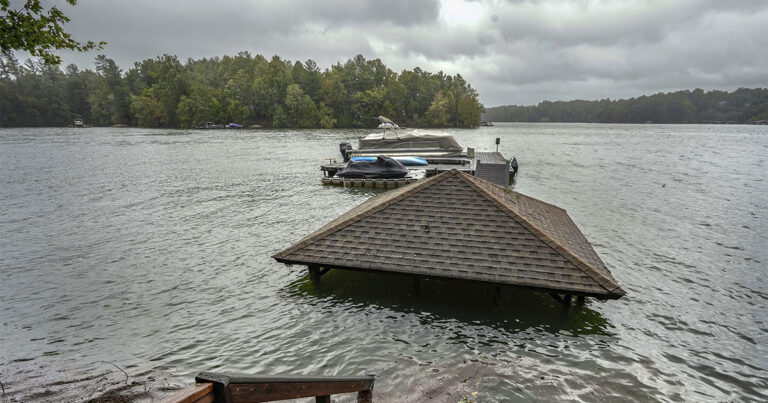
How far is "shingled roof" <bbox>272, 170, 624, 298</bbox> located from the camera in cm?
966

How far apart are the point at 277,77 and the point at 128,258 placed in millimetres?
154174

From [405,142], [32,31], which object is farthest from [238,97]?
[32,31]

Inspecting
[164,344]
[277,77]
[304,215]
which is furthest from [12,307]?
[277,77]

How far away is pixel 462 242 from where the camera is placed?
10789 millimetres

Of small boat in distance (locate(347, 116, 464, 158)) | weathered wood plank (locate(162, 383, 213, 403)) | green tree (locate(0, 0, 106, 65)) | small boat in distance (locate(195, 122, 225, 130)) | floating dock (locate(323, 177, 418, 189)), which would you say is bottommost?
floating dock (locate(323, 177, 418, 189))

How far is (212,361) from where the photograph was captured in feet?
30.0

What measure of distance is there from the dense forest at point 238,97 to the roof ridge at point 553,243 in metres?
127

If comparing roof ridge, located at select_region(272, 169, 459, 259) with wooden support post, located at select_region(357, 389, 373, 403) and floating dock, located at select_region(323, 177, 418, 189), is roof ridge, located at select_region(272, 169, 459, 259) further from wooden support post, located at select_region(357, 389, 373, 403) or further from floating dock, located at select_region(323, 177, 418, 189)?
floating dock, located at select_region(323, 177, 418, 189)

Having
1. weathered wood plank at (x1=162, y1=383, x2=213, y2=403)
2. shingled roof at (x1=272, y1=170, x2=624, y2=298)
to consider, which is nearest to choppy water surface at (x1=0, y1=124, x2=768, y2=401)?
shingled roof at (x1=272, y1=170, x2=624, y2=298)

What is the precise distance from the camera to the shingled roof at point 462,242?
31.7 feet

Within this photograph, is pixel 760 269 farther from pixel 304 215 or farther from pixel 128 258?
pixel 128 258

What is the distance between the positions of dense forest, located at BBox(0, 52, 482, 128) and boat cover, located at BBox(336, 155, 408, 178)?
105 meters

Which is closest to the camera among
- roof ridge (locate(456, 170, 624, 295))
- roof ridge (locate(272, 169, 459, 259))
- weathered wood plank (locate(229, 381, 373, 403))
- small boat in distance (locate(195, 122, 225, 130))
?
weathered wood plank (locate(229, 381, 373, 403))

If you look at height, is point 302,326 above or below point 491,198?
below
